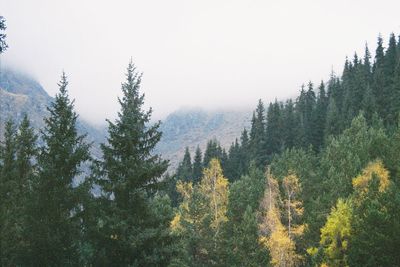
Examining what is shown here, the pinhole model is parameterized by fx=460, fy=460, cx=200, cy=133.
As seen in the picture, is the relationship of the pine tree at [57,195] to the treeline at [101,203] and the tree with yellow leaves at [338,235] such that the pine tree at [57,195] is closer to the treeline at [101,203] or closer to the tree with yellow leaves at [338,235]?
the treeline at [101,203]

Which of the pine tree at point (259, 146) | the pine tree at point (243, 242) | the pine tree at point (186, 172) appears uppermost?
the pine tree at point (259, 146)

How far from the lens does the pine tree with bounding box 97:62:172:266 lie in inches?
934

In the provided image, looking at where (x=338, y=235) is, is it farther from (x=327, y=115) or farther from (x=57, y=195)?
(x=327, y=115)

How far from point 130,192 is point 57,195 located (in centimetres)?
400

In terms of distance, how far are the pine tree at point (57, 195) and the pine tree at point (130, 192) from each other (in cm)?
188

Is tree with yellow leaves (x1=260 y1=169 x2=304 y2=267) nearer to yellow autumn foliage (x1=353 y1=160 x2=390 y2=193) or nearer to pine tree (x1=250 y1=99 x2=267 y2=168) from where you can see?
yellow autumn foliage (x1=353 y1=160 x2=390 y2=193)

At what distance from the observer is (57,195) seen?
81.8ft

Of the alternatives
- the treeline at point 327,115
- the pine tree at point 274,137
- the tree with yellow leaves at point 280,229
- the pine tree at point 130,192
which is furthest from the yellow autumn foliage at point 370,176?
the pine tree at point 274,137

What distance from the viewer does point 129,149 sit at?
25.0m

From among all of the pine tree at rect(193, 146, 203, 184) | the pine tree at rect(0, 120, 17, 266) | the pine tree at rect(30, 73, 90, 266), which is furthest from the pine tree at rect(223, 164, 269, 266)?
the pine tree at rect(193, 146, 203, 184)

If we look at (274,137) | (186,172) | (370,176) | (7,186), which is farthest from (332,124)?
(7,186)

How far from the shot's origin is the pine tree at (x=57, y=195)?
24.2m

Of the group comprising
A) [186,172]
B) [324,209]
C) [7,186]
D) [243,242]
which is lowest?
[243,242]

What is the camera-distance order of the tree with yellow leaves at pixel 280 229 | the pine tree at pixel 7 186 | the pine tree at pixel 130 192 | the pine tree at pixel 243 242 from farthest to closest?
the pine tree at pixel 243 242, the tree with yellow leaves at pixel 280 229, the pine tree at pixel 7 186, the pine tree at pixel 130 192
